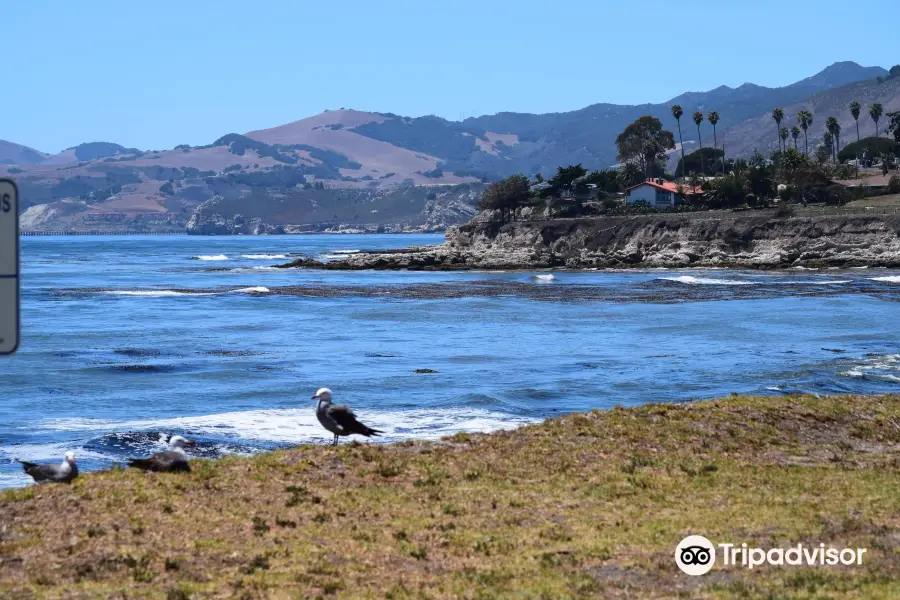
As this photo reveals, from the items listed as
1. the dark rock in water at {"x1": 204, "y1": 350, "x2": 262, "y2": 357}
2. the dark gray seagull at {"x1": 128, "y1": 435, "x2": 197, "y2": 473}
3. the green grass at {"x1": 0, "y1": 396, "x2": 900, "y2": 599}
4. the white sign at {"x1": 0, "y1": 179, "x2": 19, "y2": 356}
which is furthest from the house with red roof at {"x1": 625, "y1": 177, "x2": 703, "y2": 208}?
the white sign at {"x1": 0, "y1": 179, "x2": 19, "y2": 356}

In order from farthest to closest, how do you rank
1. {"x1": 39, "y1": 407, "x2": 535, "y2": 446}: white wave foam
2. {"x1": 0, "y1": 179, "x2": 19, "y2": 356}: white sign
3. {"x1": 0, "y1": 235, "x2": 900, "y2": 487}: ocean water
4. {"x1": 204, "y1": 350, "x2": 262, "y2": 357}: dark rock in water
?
{"x1": 204, "y1": 350, "x2": 262, "y2": 357}: dark rock in water < {"x1": 0, "y1": 235, "x2": 900, "y2": 487}: ocean water < {"x1": 39, "y1": 407, "x2": 535, "y2": 446}: white wave foam < {"x1": 0, "y1": 179, "x2": 19, "y2": 356}: white sign

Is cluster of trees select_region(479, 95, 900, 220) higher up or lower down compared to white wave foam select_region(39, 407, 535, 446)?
higher up

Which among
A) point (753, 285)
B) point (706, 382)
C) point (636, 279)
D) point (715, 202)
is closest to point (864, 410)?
point (706, 382)

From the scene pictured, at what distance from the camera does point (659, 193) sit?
445ft

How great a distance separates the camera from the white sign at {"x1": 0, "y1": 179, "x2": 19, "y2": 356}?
247 inches

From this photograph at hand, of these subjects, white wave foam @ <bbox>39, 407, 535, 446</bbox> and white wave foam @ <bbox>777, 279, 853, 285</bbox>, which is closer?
white wave foam @ <bbox>39, 407, 535, 446</bbox>

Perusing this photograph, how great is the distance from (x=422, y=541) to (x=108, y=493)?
3.54m

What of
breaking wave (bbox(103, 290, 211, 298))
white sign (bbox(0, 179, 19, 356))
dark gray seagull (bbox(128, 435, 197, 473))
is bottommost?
breaking wave (bbox(103, 290, 211, 298))

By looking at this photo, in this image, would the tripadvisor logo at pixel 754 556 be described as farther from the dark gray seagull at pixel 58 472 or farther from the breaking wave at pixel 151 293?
the breaking wave at pixel 151 293

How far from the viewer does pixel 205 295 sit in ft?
236

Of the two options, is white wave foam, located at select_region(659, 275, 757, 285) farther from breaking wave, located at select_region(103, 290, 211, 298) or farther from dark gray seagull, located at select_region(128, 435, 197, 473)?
dark gray seagull, located at select_region(128, 435, 197, 473)

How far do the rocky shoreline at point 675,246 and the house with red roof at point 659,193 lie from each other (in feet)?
63.0

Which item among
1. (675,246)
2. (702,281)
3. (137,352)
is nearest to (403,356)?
(137,352)

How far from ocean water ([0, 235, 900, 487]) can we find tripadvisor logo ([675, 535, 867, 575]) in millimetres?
10776
